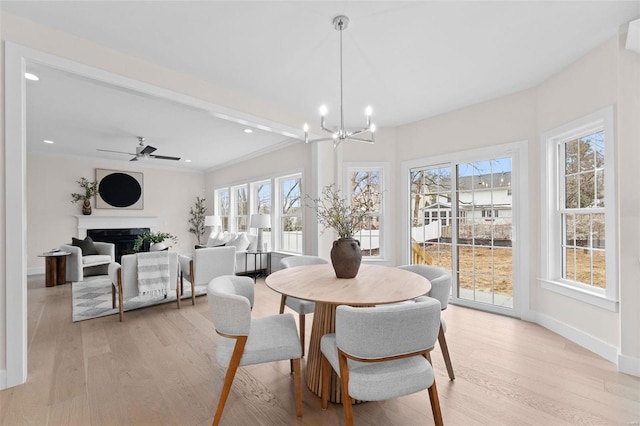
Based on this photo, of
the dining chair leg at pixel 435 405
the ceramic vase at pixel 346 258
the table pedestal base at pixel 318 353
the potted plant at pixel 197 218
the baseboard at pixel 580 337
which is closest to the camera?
the dining chair leg at pixel 435 405

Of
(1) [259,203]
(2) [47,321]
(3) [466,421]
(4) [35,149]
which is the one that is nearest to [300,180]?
(1) [259,203]

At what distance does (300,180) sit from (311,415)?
4.29 m

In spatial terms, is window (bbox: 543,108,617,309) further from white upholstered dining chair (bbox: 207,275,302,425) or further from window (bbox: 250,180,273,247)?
window (bbox: 250,180,273,247)

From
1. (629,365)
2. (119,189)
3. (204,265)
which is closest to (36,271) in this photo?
(119,189)

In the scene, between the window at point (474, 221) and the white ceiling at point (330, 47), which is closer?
the white ceiling at point (330, 47)

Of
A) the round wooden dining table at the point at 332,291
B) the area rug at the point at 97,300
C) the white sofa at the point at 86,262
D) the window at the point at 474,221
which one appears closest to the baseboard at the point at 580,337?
the window at the point at 474,221

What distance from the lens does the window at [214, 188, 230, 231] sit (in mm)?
7875

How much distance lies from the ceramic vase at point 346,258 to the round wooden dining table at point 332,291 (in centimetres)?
5

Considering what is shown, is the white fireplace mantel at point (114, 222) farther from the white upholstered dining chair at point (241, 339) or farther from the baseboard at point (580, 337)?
the baseboard at point (580, 337)

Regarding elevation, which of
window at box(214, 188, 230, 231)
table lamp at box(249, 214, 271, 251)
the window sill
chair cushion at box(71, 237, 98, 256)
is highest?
window at box(214, 188, 230, 231)

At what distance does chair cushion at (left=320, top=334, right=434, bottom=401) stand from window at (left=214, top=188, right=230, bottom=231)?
22.8ft

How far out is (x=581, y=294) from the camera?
107 inches

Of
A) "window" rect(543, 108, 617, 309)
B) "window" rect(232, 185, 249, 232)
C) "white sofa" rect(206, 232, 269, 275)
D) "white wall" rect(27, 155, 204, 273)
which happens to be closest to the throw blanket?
"white sofa" rect(206, 232, 269, 275)

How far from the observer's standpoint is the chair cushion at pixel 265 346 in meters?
1.65
